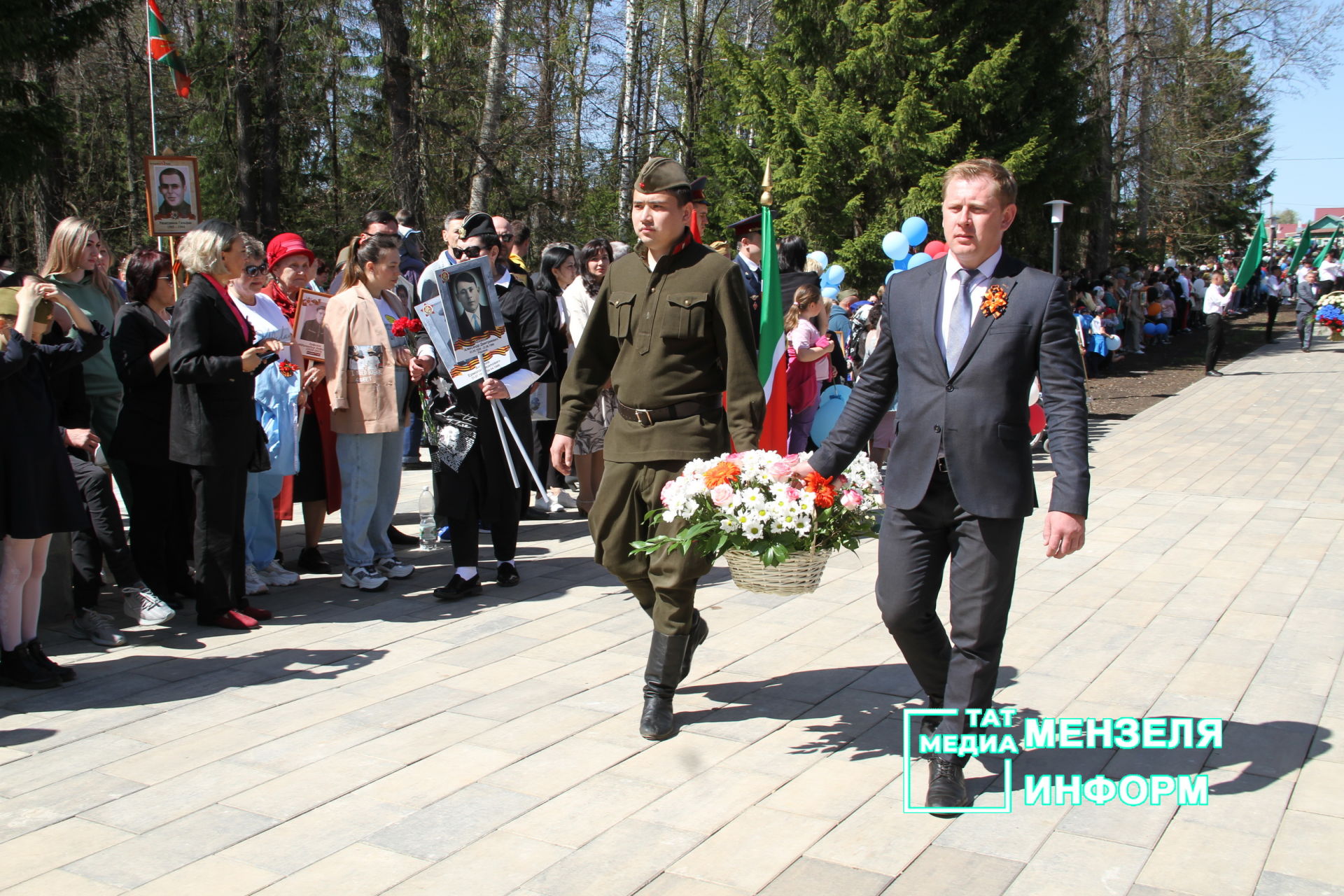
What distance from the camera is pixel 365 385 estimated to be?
21.3 feet

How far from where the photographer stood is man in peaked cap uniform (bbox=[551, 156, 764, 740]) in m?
4.29

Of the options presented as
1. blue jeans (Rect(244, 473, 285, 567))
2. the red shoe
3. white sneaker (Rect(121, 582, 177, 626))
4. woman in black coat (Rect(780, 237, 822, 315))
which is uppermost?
woman in black coat (Rect(780, 237, 822, 315))

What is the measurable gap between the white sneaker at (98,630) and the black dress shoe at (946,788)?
3939 mm

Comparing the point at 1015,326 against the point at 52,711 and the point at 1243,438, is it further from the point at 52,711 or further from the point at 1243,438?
the point at 1243,438

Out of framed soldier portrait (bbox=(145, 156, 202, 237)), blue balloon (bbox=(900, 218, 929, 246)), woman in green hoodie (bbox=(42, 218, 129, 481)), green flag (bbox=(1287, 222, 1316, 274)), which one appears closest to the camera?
woman in green hoodie (bbox=(42, 218, 129, 481))

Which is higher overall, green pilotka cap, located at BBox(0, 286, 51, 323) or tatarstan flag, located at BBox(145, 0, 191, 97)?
tatarstan flag, located at BBox(145, 0, 191, 97)

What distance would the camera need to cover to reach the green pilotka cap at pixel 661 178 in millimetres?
4305

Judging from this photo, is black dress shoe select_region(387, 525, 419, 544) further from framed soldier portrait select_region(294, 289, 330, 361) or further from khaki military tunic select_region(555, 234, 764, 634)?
khaki military tunic select_region(555, 234, 764, 634)

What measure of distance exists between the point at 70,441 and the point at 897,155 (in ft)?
55.6

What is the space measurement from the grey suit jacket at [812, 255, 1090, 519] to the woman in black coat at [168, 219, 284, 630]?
11.4 ft

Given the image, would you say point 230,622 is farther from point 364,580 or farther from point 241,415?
point 241,415

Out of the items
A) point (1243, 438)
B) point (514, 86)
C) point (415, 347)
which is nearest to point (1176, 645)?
point (415, 347)

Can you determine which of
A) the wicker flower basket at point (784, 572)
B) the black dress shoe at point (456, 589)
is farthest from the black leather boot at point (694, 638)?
the black dress shoe at point (456, 589)

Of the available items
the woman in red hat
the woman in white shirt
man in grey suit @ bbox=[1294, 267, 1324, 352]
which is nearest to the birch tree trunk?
the woman in red hat
